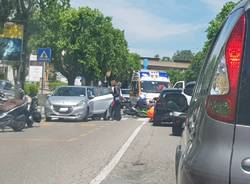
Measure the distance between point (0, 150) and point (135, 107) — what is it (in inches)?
787

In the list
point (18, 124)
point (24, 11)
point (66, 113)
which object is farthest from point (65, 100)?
point (18, 124)

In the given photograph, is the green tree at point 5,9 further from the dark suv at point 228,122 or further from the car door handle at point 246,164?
the car door handle at point 246,164

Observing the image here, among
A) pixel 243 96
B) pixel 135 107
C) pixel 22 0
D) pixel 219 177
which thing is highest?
pixel 22 0

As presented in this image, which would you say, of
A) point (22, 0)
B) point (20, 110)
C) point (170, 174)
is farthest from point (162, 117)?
point (170, 174)

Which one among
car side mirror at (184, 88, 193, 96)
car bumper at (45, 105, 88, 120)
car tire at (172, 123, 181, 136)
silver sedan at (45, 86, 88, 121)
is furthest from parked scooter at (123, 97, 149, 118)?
car side mirror at (184, 88, 193, 96)

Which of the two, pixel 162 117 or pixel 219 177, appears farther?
pixel 162 117

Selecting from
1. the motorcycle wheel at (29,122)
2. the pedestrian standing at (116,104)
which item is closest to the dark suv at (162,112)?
the pedestrian standing at (116,104)

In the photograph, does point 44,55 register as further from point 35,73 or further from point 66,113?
point 66,113

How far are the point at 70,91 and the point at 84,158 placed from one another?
15603 mm

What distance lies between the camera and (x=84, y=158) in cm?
1221

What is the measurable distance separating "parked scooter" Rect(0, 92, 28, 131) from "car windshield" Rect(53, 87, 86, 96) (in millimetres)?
7992

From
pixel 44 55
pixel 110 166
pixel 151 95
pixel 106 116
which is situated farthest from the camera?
pixel 151 95

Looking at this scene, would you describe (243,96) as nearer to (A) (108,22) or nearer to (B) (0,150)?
(B) (0,150)

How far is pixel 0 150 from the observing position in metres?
13.4
